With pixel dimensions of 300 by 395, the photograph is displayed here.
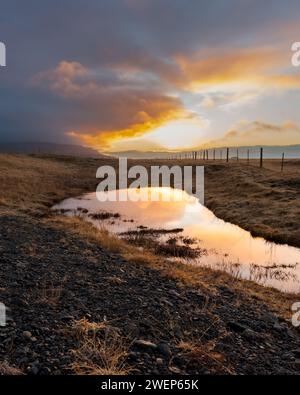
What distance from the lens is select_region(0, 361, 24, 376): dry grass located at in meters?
6.17

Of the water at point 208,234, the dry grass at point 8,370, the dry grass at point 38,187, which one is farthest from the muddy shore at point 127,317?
the dry grass at point 38,187

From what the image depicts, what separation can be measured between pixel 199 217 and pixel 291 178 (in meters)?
19.2

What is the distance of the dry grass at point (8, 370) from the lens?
20.2 ft

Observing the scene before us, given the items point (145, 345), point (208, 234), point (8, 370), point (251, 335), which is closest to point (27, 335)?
point (8, 370)

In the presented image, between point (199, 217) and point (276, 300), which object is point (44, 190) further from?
point (276, 300)

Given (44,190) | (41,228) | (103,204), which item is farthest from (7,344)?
(44,190)

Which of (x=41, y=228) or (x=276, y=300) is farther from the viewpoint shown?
(x=41, y=228)

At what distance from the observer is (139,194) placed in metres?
51.7

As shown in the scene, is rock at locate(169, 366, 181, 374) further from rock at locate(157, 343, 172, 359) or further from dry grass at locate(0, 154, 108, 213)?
dry grass at locate(0, 154, 108, 213)

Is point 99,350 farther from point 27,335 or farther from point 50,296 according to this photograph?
point 50,296

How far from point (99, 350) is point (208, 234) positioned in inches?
795

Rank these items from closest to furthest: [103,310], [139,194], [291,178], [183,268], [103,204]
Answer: [103,310] → [183,268] → [103,204] → [291,178] → [139,194]

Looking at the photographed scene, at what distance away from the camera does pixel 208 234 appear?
26.8 meters

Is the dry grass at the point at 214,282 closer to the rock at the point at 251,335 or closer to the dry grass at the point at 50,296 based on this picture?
the rock at the point at 251,335
